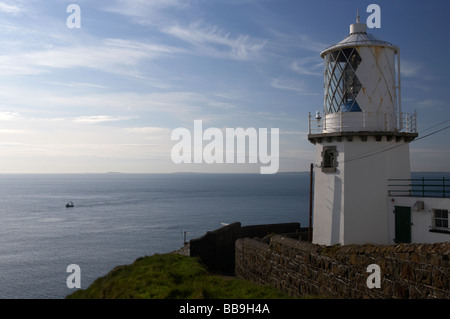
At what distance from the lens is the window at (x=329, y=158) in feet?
46.9

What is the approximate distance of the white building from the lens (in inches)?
538

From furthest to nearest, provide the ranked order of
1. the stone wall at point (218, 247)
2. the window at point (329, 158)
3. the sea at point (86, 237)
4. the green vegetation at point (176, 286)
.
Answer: the sea at point (86, 237), the stone wall at point (218, 247), the window at point (329, 158), the green vegetation at point (176, 286)

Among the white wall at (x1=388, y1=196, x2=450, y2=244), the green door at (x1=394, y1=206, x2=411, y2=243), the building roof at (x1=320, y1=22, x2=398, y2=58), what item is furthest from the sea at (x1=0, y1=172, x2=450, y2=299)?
the building roof at (x1=320, y1=22, x2=398, y2=58)

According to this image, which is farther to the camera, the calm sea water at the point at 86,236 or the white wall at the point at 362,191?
the calm sea water at the point at 86,236

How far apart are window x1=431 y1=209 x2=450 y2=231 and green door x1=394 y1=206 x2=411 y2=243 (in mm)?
867

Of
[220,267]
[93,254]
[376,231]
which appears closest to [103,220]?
[93,254]

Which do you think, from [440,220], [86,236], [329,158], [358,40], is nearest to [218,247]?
[329,158]

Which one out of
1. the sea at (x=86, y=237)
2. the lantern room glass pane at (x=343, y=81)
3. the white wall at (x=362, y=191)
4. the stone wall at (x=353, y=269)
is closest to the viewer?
the stone wall at (x=353, y=269)

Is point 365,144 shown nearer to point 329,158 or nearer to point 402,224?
point 329,158

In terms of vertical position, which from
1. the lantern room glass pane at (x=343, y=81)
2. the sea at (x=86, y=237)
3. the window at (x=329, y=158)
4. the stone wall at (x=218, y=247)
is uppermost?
the lantern room glass pane at (x=343, y=81)

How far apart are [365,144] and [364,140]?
205mm

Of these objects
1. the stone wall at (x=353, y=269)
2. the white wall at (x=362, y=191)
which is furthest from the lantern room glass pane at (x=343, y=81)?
the stone wall at (x=353, y=269)

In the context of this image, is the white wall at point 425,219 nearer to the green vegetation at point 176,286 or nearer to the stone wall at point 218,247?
the green vegetation at point 176,286

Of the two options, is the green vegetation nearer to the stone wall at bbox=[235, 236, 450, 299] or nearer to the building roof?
the stone wall at bbox=[235, 236, 450, 299]
